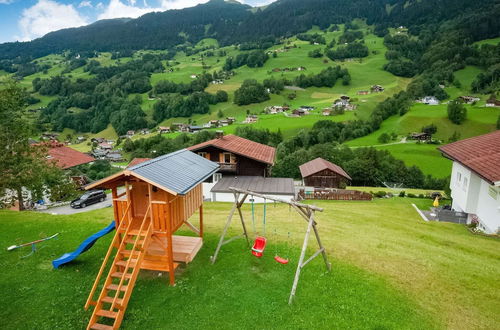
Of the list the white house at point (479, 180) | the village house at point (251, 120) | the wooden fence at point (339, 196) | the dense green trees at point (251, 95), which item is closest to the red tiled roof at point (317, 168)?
the wooden fence at point (339, 196)

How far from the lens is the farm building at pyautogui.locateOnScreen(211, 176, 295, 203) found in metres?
33.0

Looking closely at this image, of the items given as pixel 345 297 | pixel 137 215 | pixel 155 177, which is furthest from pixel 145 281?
pixel 345 297

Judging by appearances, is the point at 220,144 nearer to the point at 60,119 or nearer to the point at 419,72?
the point at 60,119

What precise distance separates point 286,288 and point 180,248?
5.27 metres

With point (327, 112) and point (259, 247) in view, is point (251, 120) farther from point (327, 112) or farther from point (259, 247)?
point (259, 247)

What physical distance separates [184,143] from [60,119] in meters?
94.3

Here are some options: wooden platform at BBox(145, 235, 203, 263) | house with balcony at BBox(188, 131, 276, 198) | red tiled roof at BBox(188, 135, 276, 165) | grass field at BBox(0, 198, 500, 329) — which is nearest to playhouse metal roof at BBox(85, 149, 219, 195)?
wooden platform at BBox(145, 235, 203, 263)

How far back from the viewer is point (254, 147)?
41.8 metres

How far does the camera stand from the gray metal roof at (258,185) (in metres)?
33.3

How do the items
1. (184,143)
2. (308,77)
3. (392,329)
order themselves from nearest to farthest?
(392,329) < (184,143) < (308,77)

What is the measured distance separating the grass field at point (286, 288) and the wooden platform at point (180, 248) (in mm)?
506

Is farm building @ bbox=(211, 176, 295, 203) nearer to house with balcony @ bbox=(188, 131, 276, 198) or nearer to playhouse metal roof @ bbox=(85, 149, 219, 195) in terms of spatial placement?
house with balcony @ bbox=(188, 131, 276, 198)

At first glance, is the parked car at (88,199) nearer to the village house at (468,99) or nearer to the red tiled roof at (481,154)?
the red tiled roof at (481,154)

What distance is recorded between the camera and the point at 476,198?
894 inches
